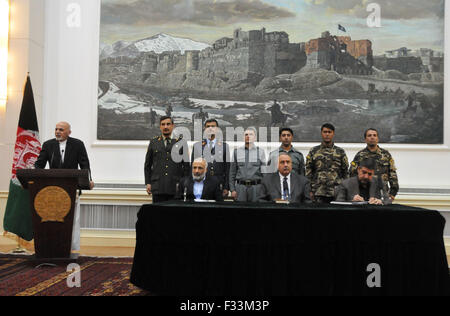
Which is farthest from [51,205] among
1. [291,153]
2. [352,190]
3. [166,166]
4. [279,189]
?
[352,190]

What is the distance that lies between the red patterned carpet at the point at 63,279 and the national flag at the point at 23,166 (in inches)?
19.3

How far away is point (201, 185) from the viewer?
17.3 ft

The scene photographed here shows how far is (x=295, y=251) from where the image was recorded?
12.6 feet

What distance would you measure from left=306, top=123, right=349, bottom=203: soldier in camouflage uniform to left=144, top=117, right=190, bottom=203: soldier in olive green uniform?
5.48 ft

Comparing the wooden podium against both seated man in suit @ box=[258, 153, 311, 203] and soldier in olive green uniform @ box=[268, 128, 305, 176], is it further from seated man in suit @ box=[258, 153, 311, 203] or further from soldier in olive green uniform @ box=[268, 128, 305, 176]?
soldier in olive green uniform @ box=[268, 128, 305, 176]

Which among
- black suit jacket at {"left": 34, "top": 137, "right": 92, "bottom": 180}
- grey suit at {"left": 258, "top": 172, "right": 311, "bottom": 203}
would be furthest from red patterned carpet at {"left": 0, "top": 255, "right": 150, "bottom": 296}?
grey suit at {"left": 258, "top": 172, "right": 311, "bottom": 203}

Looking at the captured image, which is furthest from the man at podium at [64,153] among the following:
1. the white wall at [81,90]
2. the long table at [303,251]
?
the long table at [303,251]

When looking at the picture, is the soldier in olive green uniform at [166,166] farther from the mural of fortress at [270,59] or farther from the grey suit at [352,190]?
the grey suit at [352,190]

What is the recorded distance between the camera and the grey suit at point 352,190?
4.80m

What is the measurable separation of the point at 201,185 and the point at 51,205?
1733 millimetres

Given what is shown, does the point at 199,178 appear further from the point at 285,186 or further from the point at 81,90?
the point at 81,90

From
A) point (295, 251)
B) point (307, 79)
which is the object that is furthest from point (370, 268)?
point (307, 79)

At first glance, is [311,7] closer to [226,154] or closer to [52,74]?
[226,154]

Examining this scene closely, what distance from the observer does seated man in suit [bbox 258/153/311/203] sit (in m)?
5.00
